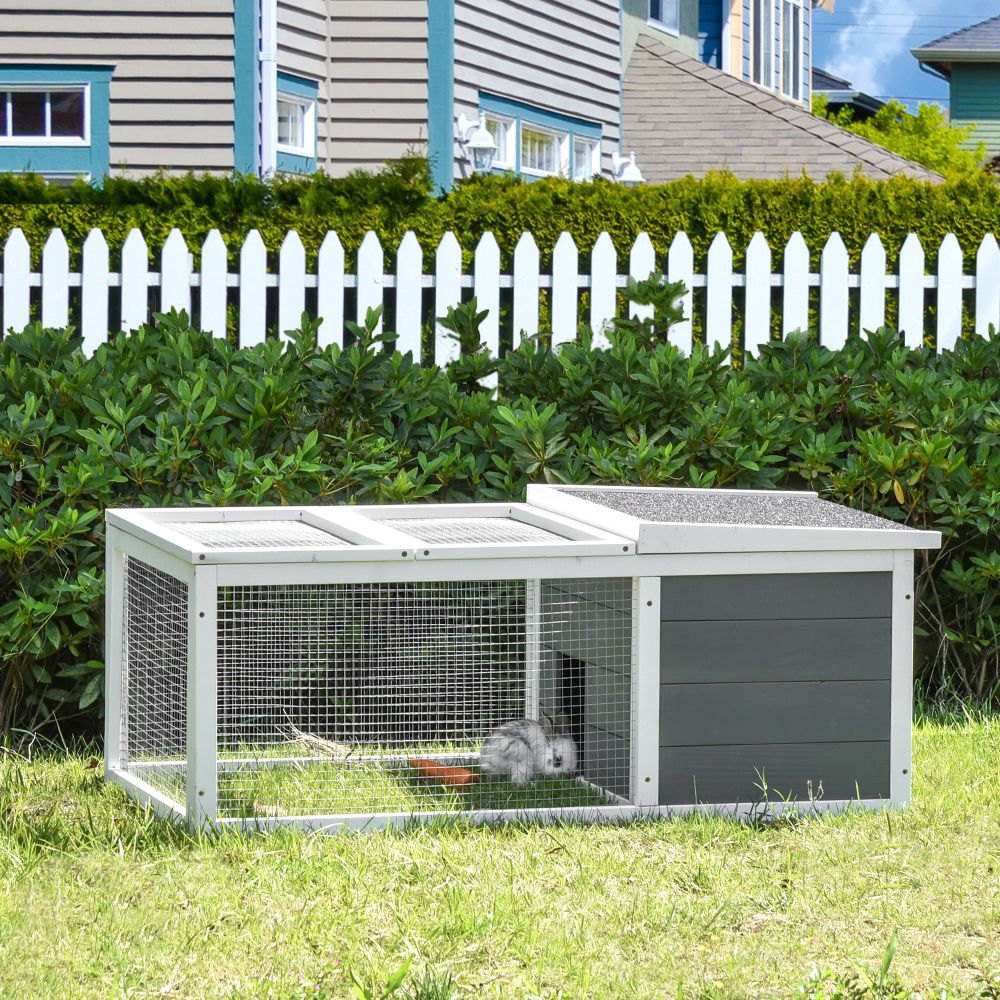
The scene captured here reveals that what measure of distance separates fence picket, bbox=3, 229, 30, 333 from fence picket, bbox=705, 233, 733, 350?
2690 mm

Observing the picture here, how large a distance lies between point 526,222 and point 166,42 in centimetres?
525

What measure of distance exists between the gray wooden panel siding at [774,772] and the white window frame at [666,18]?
15.4m

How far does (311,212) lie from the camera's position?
570 centimetres

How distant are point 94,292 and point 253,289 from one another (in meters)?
0.62

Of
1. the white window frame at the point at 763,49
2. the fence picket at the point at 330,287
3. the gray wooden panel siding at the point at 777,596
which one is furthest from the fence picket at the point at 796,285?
the white window frame at the point at 763,49

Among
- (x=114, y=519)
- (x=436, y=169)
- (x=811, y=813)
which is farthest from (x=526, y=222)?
(x=436, y=169)

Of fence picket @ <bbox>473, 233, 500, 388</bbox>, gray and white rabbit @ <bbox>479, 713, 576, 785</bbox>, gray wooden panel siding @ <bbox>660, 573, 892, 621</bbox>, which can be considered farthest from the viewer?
fence picket @ <bbox>473, 233, 500, 388</bbox>

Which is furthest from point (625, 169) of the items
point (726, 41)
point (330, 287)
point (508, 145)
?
point (330, 287)

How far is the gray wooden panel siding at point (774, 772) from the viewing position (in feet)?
12.2

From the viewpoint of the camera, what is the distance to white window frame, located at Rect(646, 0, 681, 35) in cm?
1780

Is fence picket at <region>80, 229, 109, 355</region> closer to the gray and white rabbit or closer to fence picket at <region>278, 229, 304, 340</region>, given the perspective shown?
fence picket at <region>278, 229, 304, 340</region>

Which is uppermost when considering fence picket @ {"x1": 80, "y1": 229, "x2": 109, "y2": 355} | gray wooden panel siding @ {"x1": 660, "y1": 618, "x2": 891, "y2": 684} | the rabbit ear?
fence picket @ {"x1": 80, "y1": 229, "x2": 109, "y2": 355}

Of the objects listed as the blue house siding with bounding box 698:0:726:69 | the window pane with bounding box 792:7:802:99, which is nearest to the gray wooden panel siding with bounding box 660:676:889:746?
the blue house siding with bounding box 698:0:726:69

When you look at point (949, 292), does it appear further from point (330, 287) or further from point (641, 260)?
point (330, 287)
